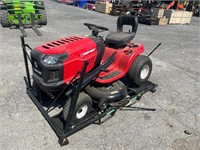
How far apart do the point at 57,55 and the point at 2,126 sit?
4.66 feet

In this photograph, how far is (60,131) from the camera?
9.41 feet

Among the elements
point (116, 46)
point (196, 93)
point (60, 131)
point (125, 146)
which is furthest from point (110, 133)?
point (196, 93)

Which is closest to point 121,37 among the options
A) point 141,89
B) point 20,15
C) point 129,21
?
point 129,21

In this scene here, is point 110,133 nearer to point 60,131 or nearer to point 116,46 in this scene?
point 60,131

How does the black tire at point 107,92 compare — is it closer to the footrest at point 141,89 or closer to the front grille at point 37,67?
the footrest at point 141,89

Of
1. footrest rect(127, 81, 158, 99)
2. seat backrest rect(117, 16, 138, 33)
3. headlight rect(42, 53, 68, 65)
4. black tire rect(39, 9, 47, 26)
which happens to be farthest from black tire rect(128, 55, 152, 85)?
black tire rect(39, 9, 47, 26)

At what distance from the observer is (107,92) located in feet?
11.0

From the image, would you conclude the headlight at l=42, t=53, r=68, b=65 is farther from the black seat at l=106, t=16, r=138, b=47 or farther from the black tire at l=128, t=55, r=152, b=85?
the black tire at l=128, t=55, r=152, b=85

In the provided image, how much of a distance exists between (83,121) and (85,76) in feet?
2.26

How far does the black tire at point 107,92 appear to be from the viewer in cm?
330

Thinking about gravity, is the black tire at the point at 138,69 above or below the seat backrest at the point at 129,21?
below

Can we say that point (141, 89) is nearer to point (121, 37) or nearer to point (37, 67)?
point (121, 37)

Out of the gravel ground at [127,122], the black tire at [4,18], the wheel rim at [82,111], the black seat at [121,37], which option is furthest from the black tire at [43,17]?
the wheel rim at [82,111]

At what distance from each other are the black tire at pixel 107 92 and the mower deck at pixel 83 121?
123 mm
